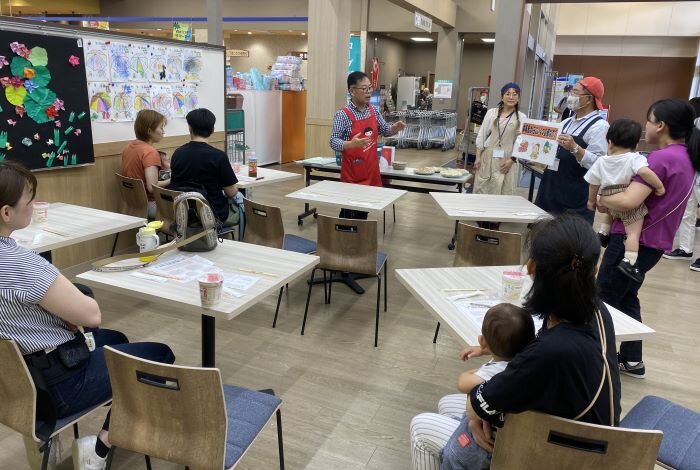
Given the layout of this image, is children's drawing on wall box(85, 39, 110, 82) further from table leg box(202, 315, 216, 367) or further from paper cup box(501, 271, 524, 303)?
paper cup box(501, 271, 524, 303)

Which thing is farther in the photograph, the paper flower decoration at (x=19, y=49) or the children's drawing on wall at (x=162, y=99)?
the children's drawing on wall at (x=162, y=99)

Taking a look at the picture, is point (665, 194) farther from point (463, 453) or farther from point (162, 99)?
point (162, 99)

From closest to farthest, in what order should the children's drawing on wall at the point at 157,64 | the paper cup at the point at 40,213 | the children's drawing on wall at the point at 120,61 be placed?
the paper cup at the point at 40,213
the children's drawing on wall at the point at 120,61
the children's drawing on wall at the point at 157,64

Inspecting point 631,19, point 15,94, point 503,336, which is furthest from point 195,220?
point 631,19

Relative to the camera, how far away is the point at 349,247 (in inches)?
129

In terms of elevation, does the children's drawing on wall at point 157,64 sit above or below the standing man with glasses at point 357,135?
above

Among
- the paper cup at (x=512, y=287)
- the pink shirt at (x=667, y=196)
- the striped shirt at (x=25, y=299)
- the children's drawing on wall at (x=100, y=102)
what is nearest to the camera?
the striped shirt at (x=25, y=299)

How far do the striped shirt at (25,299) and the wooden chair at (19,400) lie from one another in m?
0.09

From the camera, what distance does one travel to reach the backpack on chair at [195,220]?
237cm

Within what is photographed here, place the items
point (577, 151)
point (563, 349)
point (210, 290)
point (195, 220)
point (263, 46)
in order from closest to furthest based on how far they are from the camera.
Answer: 1. point (563, 349)
2. point (210, 290)
3. point (195, 220)
4. point (577, 151)
5. point (263, 46)

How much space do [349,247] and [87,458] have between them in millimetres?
1863

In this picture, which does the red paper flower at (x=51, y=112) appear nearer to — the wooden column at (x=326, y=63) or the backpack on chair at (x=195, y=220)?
the backpack on chair at (x=195, y=220)

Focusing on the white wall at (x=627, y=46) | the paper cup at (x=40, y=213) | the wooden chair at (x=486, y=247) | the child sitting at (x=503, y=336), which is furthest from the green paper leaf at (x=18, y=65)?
the white wall at (x=627, y=46)

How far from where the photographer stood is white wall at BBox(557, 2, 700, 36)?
1429 centimetres
